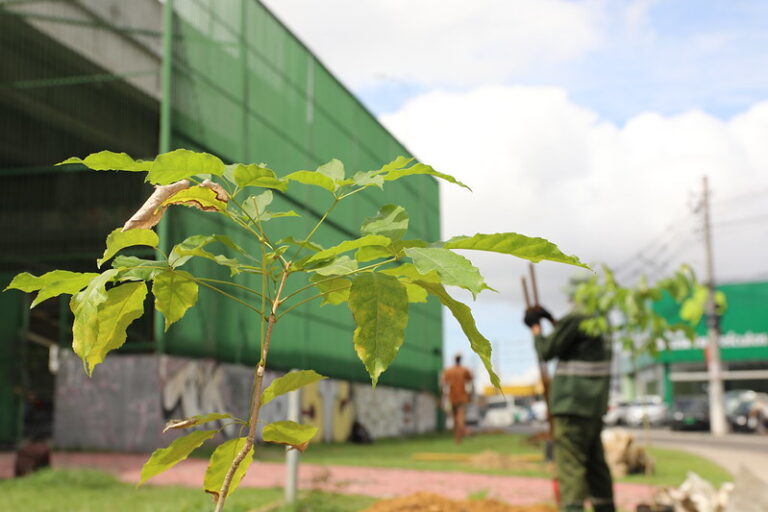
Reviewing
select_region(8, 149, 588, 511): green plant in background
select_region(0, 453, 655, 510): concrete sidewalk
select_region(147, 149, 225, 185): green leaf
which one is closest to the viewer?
select_region(8, 149, 588, 511): green plant in background

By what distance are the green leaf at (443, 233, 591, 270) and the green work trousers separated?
16.7 ft

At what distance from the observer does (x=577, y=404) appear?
257 inches

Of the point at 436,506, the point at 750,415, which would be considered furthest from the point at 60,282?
the point at 750,415

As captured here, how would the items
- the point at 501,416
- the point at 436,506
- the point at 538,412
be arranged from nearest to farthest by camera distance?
the point at 436,506 → the point at 501,416 → the point at 538,412

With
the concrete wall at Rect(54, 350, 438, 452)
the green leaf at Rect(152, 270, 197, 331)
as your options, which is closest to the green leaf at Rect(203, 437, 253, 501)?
the green leaf at Rect(152, 270, 197, 331)

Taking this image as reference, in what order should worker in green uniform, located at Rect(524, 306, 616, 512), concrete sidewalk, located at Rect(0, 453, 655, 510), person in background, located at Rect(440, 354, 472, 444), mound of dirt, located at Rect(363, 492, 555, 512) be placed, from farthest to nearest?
person in background, located at Rect(440, 354, 472, 444), concrete sidewalk, located at Rect(0, 453, 655, 510), worker in green uniform, located at Rect(524, 306, 616, 512), mound of dirt, located at Rect(363, 492, 555, 512)

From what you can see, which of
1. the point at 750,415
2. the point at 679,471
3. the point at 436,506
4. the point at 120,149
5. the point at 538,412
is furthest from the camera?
the point at 538,412

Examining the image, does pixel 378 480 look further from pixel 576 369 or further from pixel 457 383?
pixel 457 383

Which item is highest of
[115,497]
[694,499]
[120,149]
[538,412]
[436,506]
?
[120,149]

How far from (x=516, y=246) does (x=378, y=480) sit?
36.0ft

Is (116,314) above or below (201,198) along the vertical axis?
below

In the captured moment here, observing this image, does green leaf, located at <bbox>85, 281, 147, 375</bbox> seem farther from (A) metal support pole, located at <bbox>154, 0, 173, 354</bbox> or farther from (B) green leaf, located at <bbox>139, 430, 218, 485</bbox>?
(A) metal support pole, located at <bbox>154, 0, 173, 354</bbox>

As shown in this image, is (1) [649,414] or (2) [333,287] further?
(1) [649,414]

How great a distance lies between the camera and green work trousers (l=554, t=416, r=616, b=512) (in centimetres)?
636
